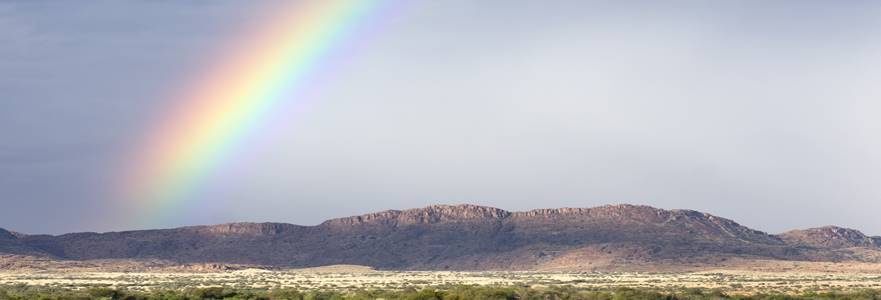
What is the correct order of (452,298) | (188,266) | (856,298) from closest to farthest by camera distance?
1. (452,298)
2. (856,298)
3. (188,266)

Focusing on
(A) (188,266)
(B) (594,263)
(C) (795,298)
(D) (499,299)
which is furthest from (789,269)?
Result: (D) (499,299)

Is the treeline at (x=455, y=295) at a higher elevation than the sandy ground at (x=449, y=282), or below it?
below

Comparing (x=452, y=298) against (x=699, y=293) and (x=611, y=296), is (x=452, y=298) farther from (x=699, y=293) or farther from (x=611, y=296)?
(x=699, y=293)

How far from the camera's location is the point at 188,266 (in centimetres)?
18600

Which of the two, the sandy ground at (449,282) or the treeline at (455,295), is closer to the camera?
the treeline at (455,295)

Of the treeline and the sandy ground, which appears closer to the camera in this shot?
the treeline

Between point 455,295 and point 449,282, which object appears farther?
point 449,282

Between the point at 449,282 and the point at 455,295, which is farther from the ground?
the point at 449,282

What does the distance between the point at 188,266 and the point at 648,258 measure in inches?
2744

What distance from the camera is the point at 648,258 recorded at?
647 ft

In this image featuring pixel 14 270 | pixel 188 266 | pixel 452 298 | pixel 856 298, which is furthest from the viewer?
pixel 188 266

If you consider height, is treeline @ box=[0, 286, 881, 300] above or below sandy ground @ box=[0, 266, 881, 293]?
below

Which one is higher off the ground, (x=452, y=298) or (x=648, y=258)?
(x=648, y=258)

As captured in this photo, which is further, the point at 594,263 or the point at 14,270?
the point at 594,263
